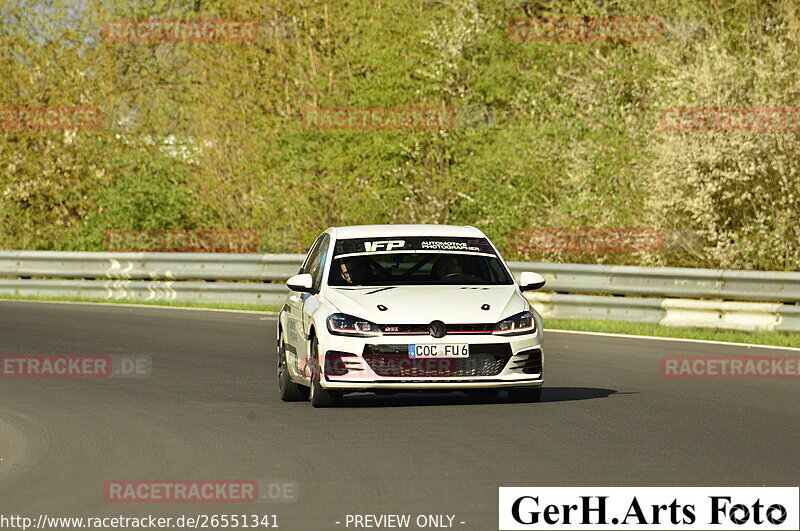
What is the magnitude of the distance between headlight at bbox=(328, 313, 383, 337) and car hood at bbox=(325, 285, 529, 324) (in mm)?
43

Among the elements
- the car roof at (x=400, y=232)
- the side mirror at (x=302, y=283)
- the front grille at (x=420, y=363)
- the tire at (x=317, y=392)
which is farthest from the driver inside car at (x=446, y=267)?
the tire at (x=317, y=392)

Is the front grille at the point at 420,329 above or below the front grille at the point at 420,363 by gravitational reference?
above

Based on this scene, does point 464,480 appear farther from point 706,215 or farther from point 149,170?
point 149,170

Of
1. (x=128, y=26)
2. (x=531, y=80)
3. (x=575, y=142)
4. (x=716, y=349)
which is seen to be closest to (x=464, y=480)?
(x=716, y=349)

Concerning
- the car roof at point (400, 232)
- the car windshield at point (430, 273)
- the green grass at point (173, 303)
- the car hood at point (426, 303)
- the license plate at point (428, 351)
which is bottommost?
the green grass at point (173, 303)

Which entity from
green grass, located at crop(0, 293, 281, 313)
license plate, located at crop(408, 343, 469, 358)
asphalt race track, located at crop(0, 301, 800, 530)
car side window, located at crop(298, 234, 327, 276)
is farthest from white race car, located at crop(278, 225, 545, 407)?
green grass, located at crop(0, 293, 281, 313)

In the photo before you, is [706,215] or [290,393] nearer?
[290,393]

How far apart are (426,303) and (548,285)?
10517 mm

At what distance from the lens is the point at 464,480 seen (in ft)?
29.8

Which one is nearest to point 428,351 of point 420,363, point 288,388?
point 420,363

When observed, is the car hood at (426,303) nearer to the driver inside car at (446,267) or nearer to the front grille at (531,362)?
the front grille at (531,362)

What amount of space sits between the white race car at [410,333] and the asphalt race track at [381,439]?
280 mm

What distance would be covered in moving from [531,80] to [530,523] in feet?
79.8

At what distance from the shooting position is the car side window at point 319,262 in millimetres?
13492
